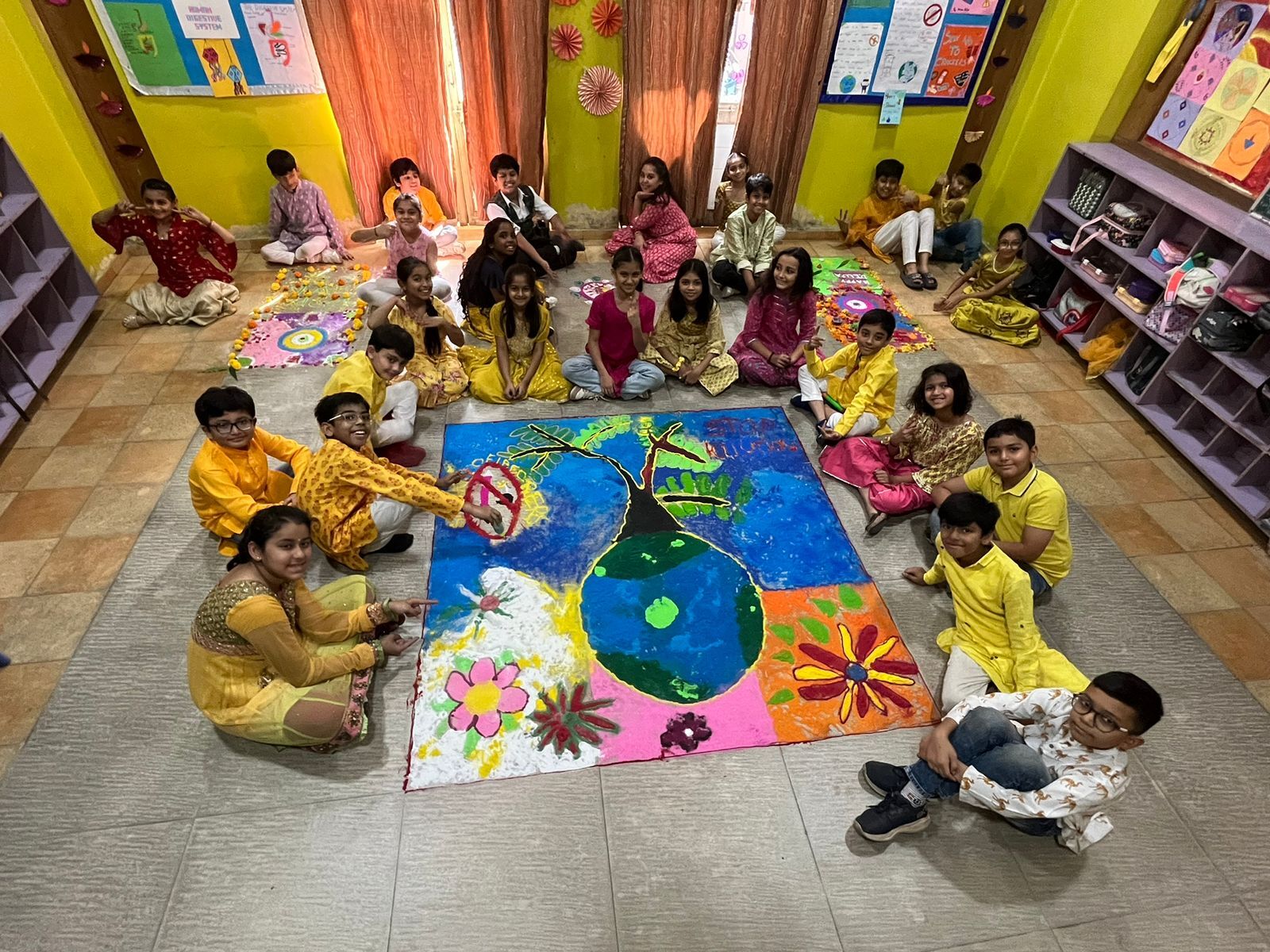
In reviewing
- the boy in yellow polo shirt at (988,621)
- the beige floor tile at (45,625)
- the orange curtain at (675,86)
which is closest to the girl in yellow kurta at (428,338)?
the beige floor tile at (45,625)

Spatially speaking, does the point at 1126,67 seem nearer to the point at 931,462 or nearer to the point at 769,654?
the point at 931,462

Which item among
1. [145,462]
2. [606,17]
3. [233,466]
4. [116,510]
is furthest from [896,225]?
[116,510]

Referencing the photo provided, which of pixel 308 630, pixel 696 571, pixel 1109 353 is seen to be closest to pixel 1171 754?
pixel 696 571

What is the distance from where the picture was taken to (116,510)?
3.02 meters

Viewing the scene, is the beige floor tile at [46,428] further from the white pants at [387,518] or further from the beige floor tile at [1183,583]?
the beige floor tile at [1183,583]

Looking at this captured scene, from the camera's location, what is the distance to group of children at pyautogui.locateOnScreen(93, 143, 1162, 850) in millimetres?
2037

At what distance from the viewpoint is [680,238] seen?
4.89 m

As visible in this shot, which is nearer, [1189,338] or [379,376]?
[379,376]

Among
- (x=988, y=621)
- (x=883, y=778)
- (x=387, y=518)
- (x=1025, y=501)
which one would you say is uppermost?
(x=1025, y=501)

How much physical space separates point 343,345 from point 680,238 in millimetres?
2465

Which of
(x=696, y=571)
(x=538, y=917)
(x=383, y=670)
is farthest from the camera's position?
(x=696, y=571)

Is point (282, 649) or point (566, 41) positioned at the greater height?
point (566, 41)

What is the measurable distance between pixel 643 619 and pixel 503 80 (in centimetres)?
391

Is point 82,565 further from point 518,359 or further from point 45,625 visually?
point 518,359
